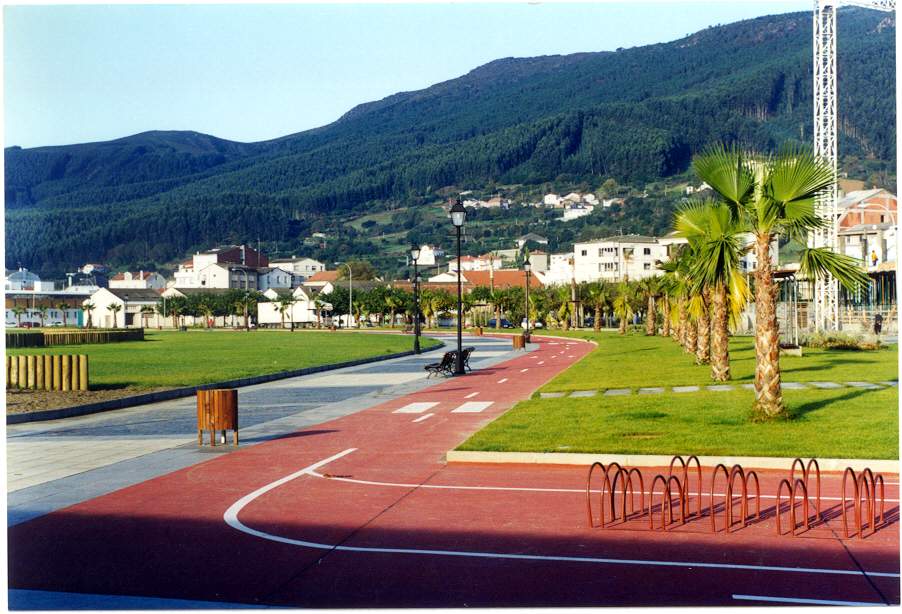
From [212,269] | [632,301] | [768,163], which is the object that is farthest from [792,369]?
[212,269]

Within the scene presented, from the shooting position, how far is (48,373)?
92.1 feet

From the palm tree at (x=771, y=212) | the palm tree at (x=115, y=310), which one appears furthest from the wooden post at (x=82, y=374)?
the palm tree at (x=115, y=310)

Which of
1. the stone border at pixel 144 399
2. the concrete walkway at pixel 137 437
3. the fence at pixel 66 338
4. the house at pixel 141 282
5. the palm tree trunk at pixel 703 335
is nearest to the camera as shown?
the concrete walkway at pixel 137 437

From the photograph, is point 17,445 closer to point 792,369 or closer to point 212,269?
point 792,369

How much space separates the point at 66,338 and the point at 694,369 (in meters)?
50.6

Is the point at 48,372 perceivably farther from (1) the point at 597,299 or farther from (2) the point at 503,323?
(2) the point at 503,323

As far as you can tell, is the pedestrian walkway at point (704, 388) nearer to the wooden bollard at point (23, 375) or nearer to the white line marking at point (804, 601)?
the wooden bollard at point (23, 375)

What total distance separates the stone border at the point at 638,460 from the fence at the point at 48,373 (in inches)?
624

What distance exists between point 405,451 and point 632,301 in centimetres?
7279

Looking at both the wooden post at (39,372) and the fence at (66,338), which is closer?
the wooden post at (39,372)

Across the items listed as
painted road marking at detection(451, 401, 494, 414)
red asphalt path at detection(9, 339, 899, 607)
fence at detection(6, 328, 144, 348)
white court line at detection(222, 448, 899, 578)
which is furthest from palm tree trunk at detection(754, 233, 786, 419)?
fence at detection(6, 328, 144, 348)

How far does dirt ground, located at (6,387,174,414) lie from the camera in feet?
76.6

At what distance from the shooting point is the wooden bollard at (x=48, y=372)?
28.0 metres

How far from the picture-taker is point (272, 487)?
13484mm
